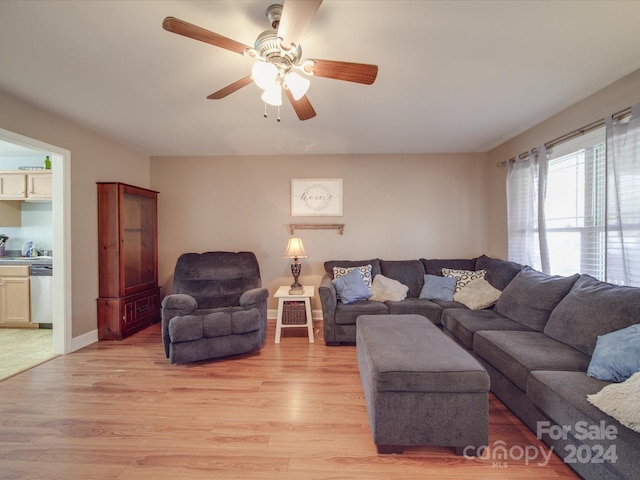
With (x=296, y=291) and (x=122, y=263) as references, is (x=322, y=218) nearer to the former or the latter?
(x=296, y=291)

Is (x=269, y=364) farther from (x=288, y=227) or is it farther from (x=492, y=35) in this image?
(x=492, y=35)

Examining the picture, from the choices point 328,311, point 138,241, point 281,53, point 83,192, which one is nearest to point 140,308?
point 138,241

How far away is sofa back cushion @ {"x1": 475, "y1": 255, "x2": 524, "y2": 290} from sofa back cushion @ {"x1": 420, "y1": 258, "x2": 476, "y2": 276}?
237 millimetres

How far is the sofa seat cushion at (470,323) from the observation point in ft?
7.55

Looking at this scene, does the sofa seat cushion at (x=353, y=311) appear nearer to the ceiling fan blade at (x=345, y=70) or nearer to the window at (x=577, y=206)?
the window at (x=577, y=206)

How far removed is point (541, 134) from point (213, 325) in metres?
4.01

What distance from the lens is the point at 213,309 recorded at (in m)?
2.96

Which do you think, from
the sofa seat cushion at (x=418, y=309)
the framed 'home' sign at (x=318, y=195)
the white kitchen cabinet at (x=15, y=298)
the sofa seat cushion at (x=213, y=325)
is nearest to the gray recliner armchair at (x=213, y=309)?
the sofa seat cushion at (x=213, y=325)

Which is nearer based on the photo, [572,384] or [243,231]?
[572,384]

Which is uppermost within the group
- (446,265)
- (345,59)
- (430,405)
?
(345,59)

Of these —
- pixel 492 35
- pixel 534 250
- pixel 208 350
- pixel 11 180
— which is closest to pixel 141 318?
pixel 208 350

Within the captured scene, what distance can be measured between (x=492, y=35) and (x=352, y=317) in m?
2.62

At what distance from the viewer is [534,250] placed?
2945 mm

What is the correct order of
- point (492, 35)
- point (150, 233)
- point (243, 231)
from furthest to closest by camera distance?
point (243, 231) → point (150, 233) → point (492, 35)
